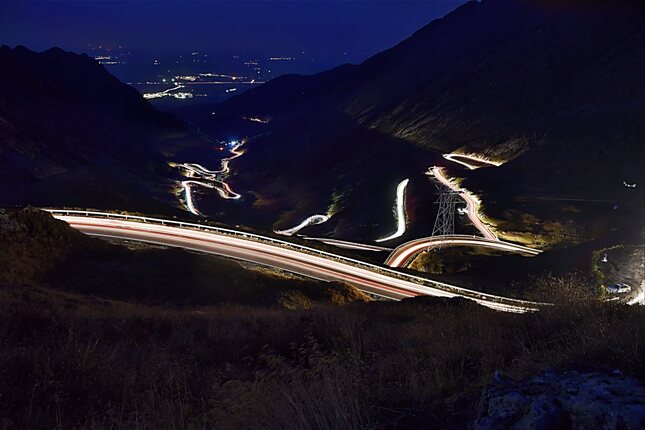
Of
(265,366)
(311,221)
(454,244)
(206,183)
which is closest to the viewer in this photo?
(265,366)

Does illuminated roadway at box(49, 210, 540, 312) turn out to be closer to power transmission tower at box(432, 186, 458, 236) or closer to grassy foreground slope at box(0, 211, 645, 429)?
power transmission tower at box(432, 186, 458, 236)

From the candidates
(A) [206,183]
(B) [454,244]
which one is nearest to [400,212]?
(B) [454,244]

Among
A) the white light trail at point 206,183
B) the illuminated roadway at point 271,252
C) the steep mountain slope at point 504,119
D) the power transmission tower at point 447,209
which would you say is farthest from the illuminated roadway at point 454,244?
the white light trail at point 206,183

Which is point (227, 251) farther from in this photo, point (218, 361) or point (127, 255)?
point (218, 361)

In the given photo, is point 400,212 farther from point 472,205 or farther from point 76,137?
point 76,137

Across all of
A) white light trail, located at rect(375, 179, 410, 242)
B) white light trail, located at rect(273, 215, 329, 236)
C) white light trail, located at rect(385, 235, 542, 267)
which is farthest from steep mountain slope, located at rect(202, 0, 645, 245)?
white light trail, located at rect(385, 235, 542, 267)

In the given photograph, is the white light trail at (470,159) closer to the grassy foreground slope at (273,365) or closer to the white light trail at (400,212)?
the white light trail at (400,212)
